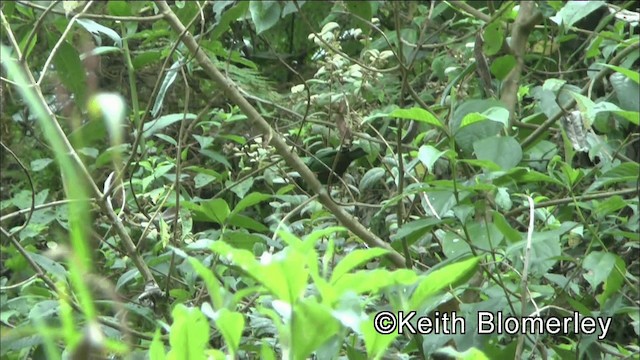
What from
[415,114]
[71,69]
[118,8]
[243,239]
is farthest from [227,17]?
[415,114]

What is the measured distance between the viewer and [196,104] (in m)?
2.90

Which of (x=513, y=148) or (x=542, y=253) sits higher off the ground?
(x=513, y=148)

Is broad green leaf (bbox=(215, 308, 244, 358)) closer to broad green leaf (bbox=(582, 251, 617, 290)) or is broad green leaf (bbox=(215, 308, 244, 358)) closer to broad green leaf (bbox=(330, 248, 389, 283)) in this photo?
broad green leaf (bbox=(330, 248, 389, 283))

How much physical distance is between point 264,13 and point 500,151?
850 mm

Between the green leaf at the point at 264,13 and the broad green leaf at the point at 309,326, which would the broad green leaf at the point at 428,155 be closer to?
the broad green leaf at the point at 309,326

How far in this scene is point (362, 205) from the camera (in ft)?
5.43

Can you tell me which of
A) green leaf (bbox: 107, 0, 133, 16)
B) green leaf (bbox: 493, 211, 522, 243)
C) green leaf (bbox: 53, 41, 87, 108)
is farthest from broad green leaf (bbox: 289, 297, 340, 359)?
green leaf (bbox: 107, 0, 133, 16)

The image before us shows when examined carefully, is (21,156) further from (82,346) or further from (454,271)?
(82,346)

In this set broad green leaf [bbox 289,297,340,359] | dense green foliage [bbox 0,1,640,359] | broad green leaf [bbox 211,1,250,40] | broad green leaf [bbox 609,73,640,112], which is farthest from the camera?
broad green leaf [bbox 211,1,250,40]

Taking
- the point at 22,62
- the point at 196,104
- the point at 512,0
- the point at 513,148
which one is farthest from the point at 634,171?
the point at 196,104

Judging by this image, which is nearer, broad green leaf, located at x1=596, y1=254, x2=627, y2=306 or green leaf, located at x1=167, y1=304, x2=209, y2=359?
green leaf, located at x1=167, y1=304, x2=209, y2=359

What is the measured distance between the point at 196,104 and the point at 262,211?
0.65 m

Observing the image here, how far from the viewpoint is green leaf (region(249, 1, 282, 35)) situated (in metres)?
2.01

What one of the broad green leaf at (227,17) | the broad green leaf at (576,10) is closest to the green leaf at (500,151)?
the broad green leaf at (576,10)
